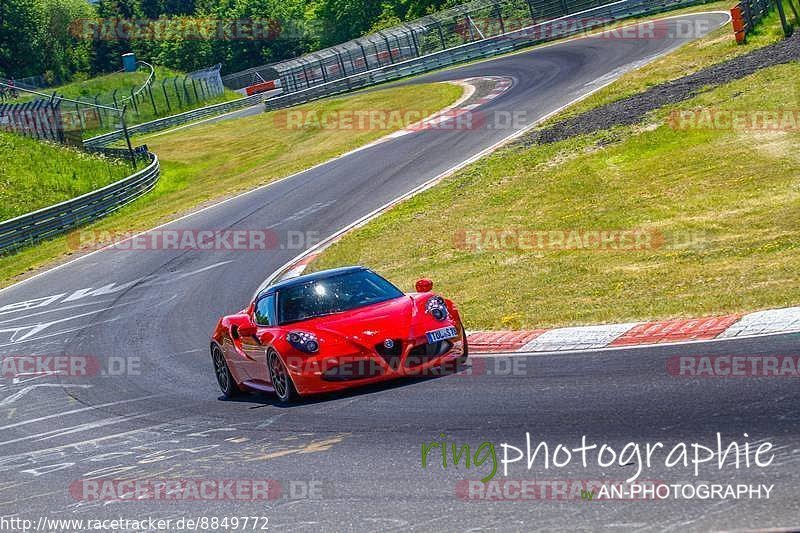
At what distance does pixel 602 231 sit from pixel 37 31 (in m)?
98.8

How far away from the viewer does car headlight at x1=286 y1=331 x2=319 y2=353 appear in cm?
1108

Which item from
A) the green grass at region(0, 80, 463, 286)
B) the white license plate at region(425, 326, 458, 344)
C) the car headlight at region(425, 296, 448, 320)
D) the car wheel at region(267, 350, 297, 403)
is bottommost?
the green grass at region(0, 80, 463, 286)

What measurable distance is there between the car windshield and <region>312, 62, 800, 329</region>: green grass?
209 centimetres

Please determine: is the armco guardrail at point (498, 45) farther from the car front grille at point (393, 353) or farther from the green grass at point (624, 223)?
the car front grille at point (393, 353)

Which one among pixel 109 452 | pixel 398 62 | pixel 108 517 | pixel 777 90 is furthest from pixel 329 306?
pixel 398 62

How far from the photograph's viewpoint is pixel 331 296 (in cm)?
1220

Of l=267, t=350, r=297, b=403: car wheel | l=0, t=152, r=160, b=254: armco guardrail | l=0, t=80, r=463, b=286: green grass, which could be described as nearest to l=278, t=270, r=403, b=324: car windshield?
l=267, t=350, r=297, b=403: car wheel

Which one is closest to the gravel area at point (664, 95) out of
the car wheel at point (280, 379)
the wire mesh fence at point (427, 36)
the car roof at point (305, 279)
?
the car roof at point (305, 279)

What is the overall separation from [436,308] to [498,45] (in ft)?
152

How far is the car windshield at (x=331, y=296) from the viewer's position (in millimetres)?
11992

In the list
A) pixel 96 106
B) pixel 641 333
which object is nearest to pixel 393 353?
pixel 641 333

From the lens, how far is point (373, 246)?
22594mm

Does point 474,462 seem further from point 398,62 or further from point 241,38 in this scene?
point 241,38

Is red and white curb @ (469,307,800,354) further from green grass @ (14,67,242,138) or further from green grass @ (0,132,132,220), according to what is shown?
green grass @ (14,67,242,138)
